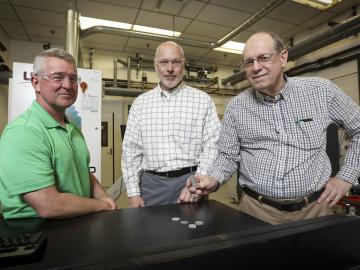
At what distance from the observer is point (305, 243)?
0.42 m

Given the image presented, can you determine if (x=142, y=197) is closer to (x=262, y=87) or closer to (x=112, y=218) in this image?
(x=112, y=218)

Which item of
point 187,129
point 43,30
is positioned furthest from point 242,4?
point 43,30

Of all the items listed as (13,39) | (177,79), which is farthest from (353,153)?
(13,39)

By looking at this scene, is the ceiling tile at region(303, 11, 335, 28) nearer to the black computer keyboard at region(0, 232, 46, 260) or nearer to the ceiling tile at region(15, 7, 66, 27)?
the ceiling tile at region(15, 7, 66, 27)

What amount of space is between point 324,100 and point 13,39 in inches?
194

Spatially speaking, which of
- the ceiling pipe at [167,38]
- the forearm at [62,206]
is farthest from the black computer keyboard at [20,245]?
the ceiling pipe at [167,38]

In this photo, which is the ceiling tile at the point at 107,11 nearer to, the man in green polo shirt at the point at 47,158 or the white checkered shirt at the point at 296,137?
the man in green polo shirt at the point at 47,158

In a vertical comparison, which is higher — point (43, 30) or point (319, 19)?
point (319, 19)

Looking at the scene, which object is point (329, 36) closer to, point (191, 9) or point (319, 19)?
point (319, 19)

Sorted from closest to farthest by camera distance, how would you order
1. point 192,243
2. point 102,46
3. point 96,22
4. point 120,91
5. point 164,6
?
point 192,243 → point 164,6 → point 96,22 → point 102,46 → point 120,91

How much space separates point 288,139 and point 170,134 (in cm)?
66

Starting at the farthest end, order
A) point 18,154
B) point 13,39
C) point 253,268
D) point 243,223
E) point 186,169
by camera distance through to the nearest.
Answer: point 13,39, point 186,169, point 18,154, point 243,223, point 253,268

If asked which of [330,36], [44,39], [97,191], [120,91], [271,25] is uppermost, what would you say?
[271,25]

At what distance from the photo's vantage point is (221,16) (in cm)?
366
